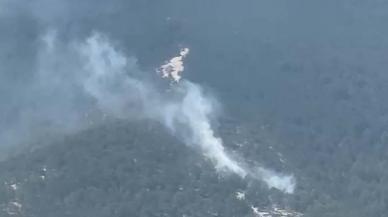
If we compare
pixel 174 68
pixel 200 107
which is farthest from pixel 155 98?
pixel 174 68

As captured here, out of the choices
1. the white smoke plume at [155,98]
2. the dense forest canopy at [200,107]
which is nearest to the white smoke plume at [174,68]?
the white smoke plume at [155,98]

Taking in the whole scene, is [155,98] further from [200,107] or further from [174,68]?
[174,68]

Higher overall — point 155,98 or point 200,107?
point 200,107

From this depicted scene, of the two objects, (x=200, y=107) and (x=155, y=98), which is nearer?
(x=155, y=98)

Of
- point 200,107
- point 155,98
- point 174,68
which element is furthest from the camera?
point 174,68

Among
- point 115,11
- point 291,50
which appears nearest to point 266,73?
point 291,50

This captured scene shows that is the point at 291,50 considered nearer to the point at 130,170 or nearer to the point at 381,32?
the point at 381,32
